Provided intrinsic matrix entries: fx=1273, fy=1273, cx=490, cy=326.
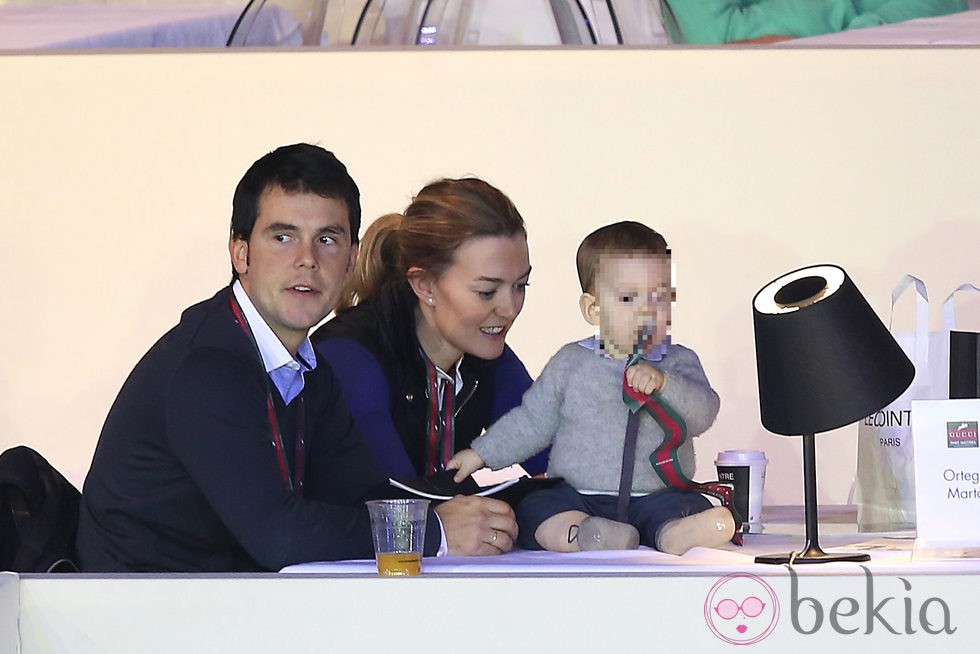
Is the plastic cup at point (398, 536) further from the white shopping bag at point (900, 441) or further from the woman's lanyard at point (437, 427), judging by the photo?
the woman's lanyard at point (437, 427)

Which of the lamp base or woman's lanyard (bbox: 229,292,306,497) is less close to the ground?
woman's lanyard (bbox: 229,292,306,497)

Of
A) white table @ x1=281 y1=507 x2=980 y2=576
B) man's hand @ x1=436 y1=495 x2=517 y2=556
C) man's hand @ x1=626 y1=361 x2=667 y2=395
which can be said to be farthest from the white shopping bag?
man's hand @ x1=436 y1=495 x2=517 y2=556

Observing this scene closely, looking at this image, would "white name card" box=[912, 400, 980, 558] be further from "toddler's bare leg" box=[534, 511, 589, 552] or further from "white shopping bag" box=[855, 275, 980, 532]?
"toddler's bare leg" box=[534, 511, 589, 552]

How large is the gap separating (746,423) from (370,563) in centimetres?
228

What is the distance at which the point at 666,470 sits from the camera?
178 centimetres

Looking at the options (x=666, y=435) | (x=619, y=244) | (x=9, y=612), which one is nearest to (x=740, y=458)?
(x=666, y=435)

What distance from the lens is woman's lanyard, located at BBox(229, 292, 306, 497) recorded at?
1.62 metres

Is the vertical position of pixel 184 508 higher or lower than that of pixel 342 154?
lower

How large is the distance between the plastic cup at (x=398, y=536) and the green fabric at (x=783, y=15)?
239 cm

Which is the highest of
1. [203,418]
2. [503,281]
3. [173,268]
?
[173,268]

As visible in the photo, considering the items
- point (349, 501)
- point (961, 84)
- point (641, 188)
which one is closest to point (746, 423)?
point (641, 188)

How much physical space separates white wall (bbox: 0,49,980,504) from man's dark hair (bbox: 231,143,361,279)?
5.65ft

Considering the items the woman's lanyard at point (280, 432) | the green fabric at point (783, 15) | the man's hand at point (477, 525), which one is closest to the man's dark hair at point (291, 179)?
the woman's lanyard at point (280, 432)

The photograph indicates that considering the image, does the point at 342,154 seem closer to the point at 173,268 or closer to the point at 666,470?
the point at 173,268
